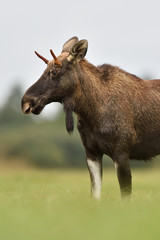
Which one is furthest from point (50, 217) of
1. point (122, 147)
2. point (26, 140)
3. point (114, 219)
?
point (26, 140)

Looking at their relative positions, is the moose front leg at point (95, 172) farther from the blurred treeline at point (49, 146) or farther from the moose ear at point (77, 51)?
the blurred treeline at point (49, 146)

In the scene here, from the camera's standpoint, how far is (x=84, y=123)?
9.52 meters

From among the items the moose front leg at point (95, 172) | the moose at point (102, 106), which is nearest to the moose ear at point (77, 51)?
the moose at point (102, 106)

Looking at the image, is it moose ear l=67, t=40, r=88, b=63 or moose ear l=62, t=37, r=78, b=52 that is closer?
moose ear l=67, t=40, r=88, b=63

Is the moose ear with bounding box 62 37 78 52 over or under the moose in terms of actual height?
over

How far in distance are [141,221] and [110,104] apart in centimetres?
462

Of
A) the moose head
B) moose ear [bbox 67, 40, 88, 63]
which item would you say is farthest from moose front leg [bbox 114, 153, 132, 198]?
moose ear [bbox 67, 40, 88, 63]

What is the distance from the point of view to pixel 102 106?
936cm

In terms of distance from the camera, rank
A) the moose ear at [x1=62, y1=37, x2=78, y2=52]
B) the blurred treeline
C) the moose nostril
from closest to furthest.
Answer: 1. the moose nostril
2. the moose ear at [x1=62, y1=37, x2=78, y2=52]
3. the blurred treeline

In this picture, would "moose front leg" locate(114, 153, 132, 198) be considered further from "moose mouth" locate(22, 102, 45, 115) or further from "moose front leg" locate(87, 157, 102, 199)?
"moose mouth" locate(22, 102, 45, 115)

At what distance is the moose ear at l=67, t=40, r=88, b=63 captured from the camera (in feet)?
30.8

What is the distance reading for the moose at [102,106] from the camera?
9.17 meters

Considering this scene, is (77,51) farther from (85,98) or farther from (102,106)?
(102,106)

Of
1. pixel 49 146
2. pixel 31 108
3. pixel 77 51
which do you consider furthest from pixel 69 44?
pixel 49 146
